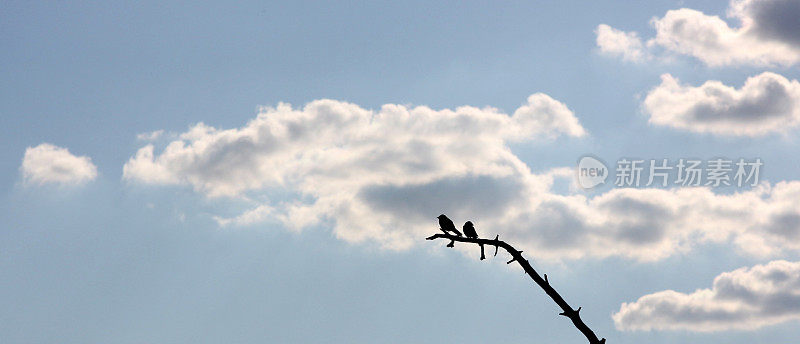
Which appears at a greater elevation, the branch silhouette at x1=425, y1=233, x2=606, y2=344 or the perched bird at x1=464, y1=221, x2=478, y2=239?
the perched bird at x1=464, y1=221, x2=478, y2=239

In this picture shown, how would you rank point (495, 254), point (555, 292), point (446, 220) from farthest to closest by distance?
point (446, 220), point (495, 254), point (555, 292)

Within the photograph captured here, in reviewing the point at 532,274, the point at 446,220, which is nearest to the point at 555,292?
the point at 532,274

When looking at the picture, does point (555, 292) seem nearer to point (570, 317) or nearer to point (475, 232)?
point (570, 317)

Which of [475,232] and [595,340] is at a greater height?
[475,232]

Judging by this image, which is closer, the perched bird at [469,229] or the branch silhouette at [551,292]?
the branch silhouette at [551,292]

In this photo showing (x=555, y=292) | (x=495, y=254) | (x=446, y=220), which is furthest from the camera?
(x=446, y=220)

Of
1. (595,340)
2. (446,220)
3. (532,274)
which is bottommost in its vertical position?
(595,340)

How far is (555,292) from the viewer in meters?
11.9

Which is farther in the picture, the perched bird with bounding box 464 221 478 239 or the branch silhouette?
the perched bird with bounding box 464 221 478 239

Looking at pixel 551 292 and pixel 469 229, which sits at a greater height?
pixel 469 229

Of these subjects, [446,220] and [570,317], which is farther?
[446,220]

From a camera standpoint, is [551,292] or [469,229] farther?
[469,229]

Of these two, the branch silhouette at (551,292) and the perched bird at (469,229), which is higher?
the perched bird at (469,229)

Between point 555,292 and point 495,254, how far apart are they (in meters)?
1.82
